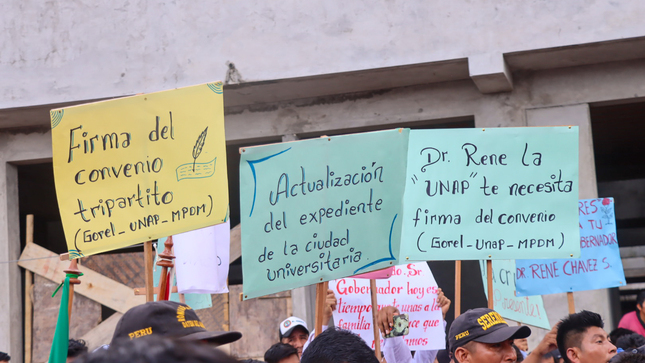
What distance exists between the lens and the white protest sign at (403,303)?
5520mm

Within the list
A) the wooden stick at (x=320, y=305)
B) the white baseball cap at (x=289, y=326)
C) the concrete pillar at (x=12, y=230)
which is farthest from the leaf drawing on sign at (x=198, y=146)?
the concrete pillar at (x=12, y=230)

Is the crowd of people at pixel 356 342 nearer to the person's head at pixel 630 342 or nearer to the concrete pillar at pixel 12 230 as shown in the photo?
the person's head at pixel 630 342

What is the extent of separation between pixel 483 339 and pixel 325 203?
112cm

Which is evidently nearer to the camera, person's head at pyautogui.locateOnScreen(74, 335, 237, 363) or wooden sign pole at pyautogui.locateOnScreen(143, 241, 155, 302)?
person's head at pyautogui.locateOnScreen(74, 335, 237, 363)

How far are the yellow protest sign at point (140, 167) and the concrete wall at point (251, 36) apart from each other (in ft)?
14.8

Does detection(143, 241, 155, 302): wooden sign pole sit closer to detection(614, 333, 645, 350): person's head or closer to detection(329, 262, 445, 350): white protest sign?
detection(329, 262, 445, 350): white protest sign

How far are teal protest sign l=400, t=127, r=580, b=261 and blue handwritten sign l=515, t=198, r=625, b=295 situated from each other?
4.75 feet

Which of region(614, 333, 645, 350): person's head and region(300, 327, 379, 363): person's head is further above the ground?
region(300, 327, 379, 363): person's head

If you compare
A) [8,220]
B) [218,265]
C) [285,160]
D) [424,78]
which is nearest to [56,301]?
[8,220]

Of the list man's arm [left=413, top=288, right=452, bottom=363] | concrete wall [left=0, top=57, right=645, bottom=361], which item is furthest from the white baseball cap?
concrete wall [left=0, top=57, right=645, bottom=361]

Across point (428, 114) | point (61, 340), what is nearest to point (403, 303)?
point (61, 340)

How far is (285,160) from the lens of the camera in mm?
4277

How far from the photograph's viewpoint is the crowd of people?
1037mm

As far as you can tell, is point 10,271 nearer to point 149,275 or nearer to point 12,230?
point 12,230
